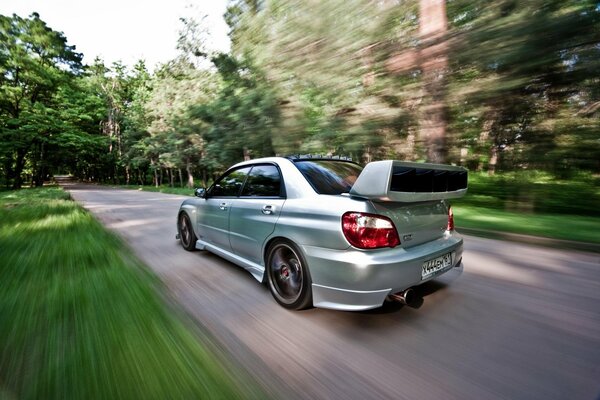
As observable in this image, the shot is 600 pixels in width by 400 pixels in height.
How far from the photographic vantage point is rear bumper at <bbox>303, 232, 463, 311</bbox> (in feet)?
8.26

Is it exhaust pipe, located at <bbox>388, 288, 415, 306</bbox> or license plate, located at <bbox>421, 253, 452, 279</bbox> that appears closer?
exhaust pipe, located at <bbox>388, 288, 415, 306</bbox>

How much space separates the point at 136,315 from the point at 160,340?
1.66ft

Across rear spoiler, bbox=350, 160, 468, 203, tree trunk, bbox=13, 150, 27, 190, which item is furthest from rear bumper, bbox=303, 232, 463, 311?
tree trunk, bbox=13, 150, 27, 190

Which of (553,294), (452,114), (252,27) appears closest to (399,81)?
(452,114)

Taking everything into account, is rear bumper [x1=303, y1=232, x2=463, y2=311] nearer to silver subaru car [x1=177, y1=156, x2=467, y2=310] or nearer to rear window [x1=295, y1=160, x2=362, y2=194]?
silver subaru car [x1=177, y1=156, x2=467, y2=310]

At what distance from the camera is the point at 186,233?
5.44 meters

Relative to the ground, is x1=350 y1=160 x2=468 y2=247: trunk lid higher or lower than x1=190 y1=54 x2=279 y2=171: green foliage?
lower

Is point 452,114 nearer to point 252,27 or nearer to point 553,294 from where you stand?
point 553,294

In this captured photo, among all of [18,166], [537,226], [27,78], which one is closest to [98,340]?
[537,226]

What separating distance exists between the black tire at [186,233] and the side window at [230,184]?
855 mm

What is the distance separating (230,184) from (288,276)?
1.70 meters

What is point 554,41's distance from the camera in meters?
5.65

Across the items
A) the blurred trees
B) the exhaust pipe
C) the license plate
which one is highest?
the blurred trees

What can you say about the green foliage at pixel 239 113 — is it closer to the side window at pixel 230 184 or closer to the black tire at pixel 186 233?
the black tire at pixel 186 233
